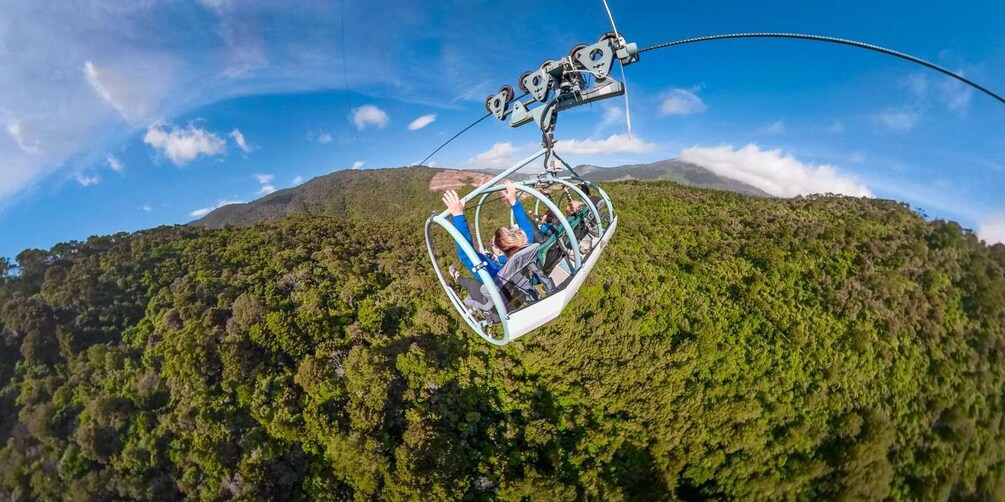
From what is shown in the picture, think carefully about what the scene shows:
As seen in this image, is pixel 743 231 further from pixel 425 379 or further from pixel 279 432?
pixel 279 432

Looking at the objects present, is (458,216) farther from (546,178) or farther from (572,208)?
(572,208)

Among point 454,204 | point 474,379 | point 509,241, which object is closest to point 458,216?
point 454,204

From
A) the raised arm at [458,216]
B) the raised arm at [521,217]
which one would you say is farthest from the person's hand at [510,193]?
the raised arm at [458,216]

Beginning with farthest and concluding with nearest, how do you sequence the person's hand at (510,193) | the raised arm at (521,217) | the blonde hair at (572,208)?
the blonde hair at (572,208)
the raised arm at (521,217)
the person's hand at (510,193)

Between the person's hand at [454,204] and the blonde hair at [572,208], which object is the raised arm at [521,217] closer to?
the person's hand at [454,204]

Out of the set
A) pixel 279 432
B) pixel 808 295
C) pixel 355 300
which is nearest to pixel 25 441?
pixel 279 432
